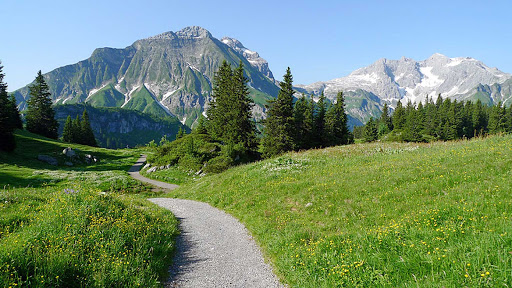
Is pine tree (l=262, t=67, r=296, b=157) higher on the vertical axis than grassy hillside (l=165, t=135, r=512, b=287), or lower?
higher

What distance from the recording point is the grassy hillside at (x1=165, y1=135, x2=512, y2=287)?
5.65 metres

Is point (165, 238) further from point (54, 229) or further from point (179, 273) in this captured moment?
point (54, 229)

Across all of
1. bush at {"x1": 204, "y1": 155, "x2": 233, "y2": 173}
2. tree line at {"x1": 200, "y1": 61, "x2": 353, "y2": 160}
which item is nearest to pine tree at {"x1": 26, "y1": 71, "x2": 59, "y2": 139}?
tree line at {"x1": 200, "y1": 61, "x2": 353, "y2": 160}

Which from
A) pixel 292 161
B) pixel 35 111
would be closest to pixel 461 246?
pixel 292 161

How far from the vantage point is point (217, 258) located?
31.7ft

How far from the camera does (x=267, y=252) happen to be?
10156mm

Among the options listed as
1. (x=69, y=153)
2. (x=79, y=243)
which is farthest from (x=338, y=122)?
(x=69, y=153)

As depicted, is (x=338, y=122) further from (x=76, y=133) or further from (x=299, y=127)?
(x=76, y=133)

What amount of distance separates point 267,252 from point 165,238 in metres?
4.54

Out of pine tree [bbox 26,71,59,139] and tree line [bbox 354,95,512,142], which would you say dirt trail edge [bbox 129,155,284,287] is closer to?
pine tree [bbox 26,71,59,139]

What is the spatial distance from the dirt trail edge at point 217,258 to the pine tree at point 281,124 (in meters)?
26.4

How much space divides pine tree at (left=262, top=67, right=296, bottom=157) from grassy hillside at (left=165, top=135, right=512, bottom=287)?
20725mm

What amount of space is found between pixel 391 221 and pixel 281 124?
106 ft

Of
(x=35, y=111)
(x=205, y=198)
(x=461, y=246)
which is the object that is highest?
(x=35, y=111)
